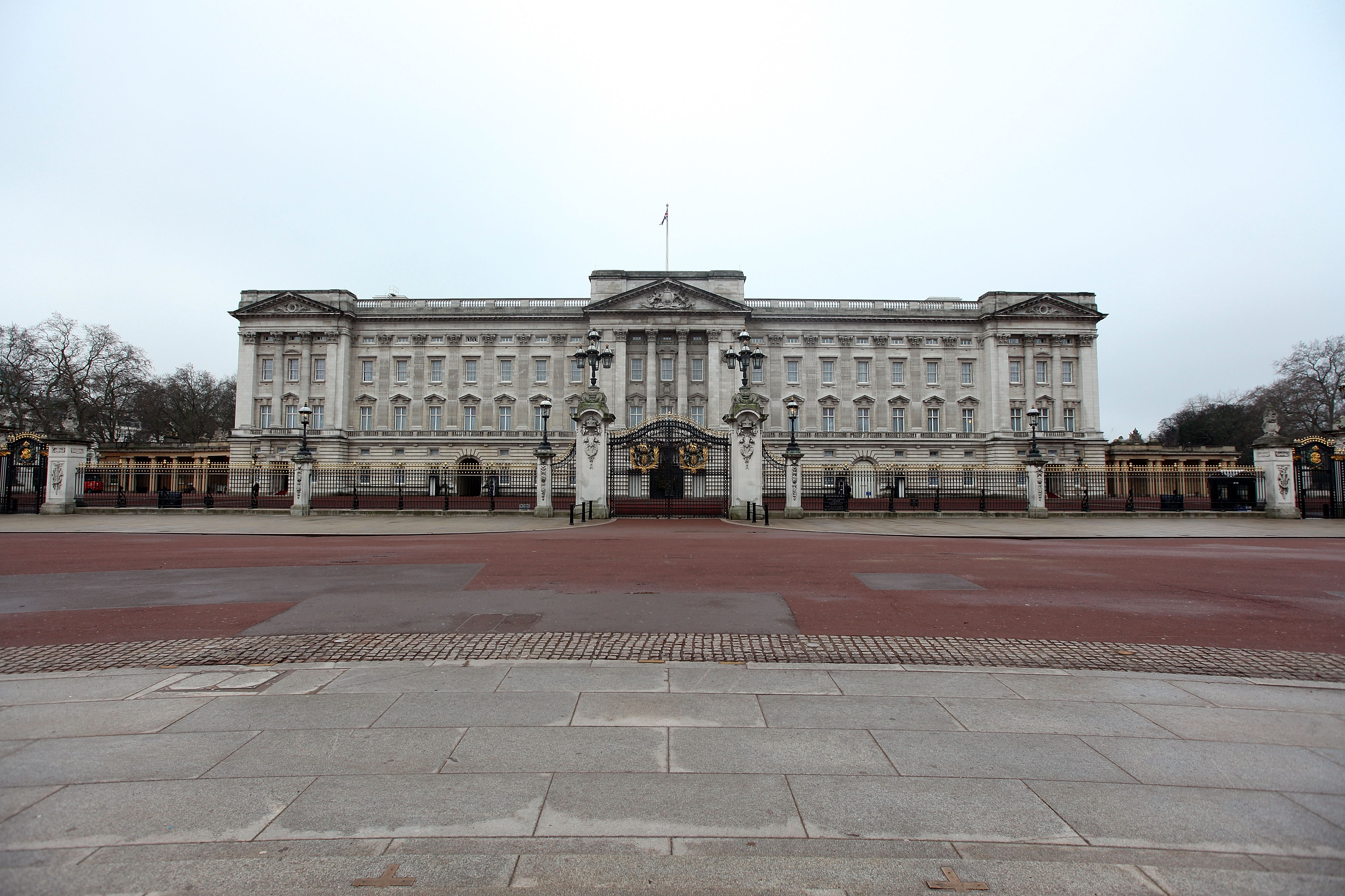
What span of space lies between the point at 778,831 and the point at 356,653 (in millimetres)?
4761

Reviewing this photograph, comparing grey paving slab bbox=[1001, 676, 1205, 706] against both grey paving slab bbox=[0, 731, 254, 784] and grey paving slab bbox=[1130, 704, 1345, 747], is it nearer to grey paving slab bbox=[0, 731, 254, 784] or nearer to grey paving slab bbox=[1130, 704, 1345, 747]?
grey paving slab bbox=[1130, 704, 1345, 747]

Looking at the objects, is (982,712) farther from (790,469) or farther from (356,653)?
(790,469)

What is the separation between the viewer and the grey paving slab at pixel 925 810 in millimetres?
3252

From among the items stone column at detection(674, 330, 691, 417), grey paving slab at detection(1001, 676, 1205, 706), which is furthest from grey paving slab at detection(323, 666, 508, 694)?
stone column at detection(674, 330, 691, 417)

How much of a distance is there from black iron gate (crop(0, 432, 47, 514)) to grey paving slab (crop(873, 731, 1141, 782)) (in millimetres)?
36507

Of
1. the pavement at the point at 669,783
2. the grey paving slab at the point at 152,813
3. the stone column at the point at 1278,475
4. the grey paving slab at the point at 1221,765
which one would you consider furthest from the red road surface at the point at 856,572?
the stone column at the point at 1278,475

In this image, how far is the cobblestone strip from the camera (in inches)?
238

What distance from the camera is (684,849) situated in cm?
311

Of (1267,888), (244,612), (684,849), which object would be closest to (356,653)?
(244,612)

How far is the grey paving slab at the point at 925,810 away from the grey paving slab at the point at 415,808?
4.94ft

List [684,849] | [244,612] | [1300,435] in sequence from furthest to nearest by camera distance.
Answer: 1. [1300,435]
2. [244,612]
3. [684,849]

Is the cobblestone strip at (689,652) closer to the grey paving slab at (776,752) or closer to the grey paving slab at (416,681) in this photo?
the grey paving slab at (416,681)

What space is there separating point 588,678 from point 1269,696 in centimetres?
543

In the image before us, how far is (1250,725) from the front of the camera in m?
4.62
